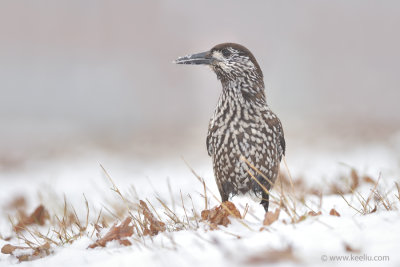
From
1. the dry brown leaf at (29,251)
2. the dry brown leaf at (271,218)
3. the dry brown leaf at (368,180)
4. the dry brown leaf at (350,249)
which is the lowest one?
the dry brown leaf at (368,180)

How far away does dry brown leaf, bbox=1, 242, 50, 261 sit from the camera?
10.2 ft

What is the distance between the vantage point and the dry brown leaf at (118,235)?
2.86 metres

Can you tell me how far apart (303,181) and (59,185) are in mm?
5644

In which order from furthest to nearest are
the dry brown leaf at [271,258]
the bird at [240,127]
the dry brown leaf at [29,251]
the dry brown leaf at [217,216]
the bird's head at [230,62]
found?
the bird's head at [230,62], the bird at [240,127], the dry brown leaf at [29,251], the dry brown leaf at [217,216], the dry brown leaf at [271,258]

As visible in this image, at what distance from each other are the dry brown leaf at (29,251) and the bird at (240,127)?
172cm

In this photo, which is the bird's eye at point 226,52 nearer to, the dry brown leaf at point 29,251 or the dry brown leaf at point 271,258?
the dry brown leaf at point 29,251

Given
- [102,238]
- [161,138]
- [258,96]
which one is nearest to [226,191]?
[258,96]

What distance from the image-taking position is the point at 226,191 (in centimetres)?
418

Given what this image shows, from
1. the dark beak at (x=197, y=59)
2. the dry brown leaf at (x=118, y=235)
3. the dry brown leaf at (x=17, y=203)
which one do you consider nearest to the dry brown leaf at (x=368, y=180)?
the dark beak at (x=197, y=59)

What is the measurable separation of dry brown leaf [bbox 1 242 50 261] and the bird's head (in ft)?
7.06

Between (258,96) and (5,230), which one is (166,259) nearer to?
(258,96)

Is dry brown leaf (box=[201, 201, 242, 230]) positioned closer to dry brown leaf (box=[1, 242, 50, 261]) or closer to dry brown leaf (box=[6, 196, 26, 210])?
dry brown leaf (box=[1, 242, 50, 261])

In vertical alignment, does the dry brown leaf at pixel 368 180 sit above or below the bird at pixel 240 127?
below

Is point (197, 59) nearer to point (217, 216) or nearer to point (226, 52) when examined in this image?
point (226, 52)
